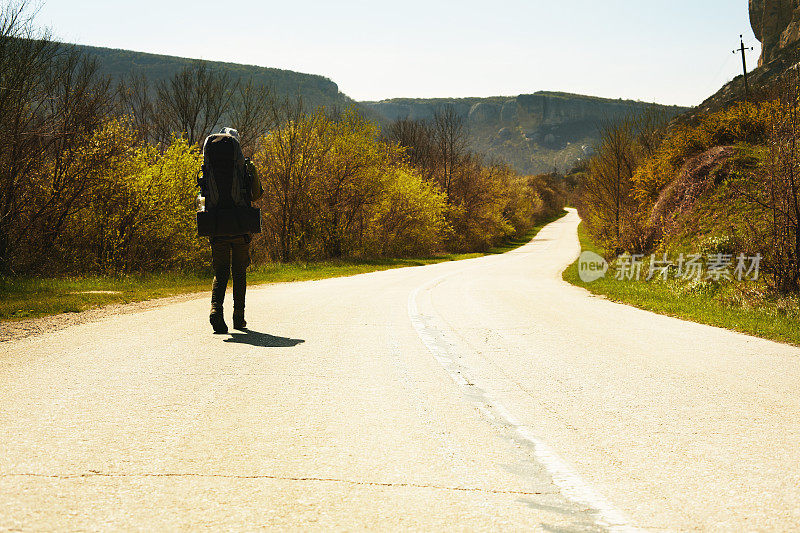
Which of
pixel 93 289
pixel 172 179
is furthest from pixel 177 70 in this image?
pixel 93 289

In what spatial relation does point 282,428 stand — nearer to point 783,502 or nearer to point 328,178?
point 783,502

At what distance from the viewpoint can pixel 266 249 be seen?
3512cm

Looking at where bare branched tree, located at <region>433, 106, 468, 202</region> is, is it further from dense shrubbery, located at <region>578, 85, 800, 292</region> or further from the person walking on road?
the person walking on road

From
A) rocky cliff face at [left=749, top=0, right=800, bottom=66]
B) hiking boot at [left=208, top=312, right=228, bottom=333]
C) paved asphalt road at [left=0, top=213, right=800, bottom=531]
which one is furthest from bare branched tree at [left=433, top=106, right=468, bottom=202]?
paved asphalt road at [left=0, top=213, right=800, bottom=531]

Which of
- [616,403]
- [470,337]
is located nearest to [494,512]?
[616,403]

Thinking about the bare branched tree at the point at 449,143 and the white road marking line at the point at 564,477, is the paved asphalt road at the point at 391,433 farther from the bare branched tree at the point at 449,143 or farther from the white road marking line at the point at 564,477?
the bare branched tree at the point at 449,143

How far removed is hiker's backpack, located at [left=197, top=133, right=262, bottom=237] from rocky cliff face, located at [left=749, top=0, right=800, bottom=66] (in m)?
88.7

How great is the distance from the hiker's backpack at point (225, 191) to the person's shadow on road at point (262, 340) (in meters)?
1.43

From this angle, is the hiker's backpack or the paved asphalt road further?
the hiker's backpack

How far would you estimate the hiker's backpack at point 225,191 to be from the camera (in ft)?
27.0

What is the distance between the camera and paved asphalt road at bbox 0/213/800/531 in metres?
3.01

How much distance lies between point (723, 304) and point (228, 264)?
12.0 meters

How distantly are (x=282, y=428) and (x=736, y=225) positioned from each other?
18.5 metres

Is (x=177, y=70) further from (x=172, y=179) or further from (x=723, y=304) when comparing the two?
(x=723, y=304)
